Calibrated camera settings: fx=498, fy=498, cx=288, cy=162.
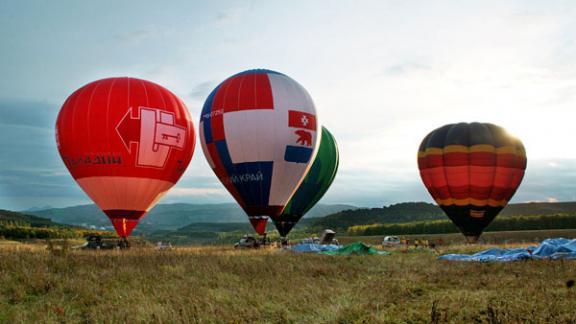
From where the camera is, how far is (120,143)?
90.9ft

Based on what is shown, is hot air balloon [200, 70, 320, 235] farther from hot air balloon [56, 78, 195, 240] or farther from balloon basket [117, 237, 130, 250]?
balloon basket [117, 237, 130, 250]

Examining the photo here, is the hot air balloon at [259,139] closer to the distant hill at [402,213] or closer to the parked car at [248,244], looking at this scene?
the parked car at [248,244]

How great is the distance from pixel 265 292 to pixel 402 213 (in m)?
129

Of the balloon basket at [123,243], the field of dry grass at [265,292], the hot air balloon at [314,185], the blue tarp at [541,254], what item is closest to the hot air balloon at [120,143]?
the balloon basket at [123,243]

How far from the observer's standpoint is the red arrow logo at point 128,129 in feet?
91.2

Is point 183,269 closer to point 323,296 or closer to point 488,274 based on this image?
point 323,296

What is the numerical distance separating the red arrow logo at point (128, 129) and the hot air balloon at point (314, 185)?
1139 centimetres

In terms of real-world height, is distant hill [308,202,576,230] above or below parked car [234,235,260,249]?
above

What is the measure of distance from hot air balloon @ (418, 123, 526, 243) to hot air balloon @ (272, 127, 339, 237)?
354 inches

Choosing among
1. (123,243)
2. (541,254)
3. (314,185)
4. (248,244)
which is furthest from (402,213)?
(541,254)

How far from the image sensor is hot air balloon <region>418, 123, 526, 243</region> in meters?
37.0

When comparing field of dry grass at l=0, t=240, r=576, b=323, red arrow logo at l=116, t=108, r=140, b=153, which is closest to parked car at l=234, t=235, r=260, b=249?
red arrow logo at l=116, t=108, r=140, b=153

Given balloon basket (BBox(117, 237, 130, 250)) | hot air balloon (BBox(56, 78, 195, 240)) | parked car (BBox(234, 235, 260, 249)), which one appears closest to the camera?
hot air balloon (BBox(56, 78, 195, 240))

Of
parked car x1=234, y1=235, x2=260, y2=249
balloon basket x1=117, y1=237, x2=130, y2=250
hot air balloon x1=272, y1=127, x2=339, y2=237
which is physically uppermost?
hot air balloon x1=272, y1=127, x2=339, y2=237
